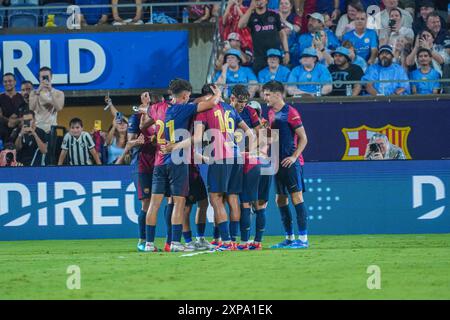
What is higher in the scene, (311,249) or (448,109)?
(448,109)

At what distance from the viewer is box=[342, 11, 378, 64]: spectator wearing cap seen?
20.9 m

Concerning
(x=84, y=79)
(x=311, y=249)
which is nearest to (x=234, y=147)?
(x=311, y=249)

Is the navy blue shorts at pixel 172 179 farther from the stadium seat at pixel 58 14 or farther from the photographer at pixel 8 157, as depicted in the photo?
the stadium seat at pixel 58 14

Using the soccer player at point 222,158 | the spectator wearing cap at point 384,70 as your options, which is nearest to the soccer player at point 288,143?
the soccer player at point 222,158

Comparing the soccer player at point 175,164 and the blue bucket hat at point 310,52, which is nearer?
the soccer player at point 175,164

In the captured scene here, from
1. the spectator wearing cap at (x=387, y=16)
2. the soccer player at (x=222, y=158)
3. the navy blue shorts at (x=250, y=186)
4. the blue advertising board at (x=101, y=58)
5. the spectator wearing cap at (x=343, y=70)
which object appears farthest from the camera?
the blue advertising board at (x=101, y=58)

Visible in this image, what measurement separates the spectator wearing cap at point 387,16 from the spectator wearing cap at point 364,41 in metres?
0.39

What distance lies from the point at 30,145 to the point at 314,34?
620 cm

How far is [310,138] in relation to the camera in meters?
19.5

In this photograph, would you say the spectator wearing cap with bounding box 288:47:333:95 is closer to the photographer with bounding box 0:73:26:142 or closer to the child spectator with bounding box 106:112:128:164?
the child spectator with bounding box 106:112:128:164

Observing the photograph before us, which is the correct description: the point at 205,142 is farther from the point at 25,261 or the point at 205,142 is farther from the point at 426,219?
the point at 426,219

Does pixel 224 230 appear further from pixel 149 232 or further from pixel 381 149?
pixel 381 149

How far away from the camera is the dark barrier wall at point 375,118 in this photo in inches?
765

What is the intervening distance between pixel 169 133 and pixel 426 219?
6.54 m
